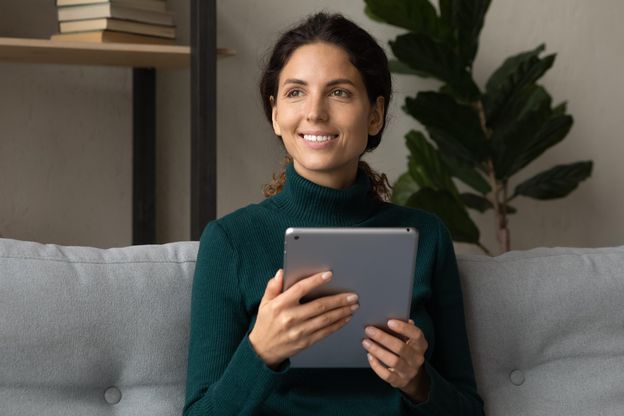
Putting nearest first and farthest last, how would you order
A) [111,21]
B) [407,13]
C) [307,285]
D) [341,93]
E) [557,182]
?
[307,285], [341,93], [111,21], [407,13], [557,182]

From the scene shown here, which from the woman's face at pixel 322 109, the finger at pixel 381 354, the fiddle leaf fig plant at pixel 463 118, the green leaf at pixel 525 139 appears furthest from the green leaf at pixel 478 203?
the finger at pixel 381 354

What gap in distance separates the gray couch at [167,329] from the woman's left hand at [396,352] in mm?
303

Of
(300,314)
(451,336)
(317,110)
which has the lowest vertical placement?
(451,336)

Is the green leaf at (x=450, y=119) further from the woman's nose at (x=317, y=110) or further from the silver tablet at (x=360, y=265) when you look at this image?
the silver tablet at (x=360, y=265)

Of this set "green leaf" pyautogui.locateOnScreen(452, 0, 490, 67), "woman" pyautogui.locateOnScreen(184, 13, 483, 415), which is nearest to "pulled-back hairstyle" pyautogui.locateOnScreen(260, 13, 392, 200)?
"woman" pyautogui.locateOnScreen(184, 13, 483, 415)

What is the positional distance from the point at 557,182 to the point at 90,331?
1.93 metres

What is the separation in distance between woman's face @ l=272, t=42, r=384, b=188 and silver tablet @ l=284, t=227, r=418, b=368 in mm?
278

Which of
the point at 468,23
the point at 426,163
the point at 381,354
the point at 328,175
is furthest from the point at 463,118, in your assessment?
the point at 381,354

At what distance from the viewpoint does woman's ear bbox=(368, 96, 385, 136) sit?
1411 mm

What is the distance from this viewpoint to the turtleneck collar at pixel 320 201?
1374 mm

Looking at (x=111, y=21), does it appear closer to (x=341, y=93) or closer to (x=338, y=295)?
(x=341, y=93)

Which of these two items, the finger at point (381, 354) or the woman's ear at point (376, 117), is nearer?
the finger at point (381, 354)

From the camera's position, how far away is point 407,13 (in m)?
2.68

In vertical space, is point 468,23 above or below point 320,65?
above
